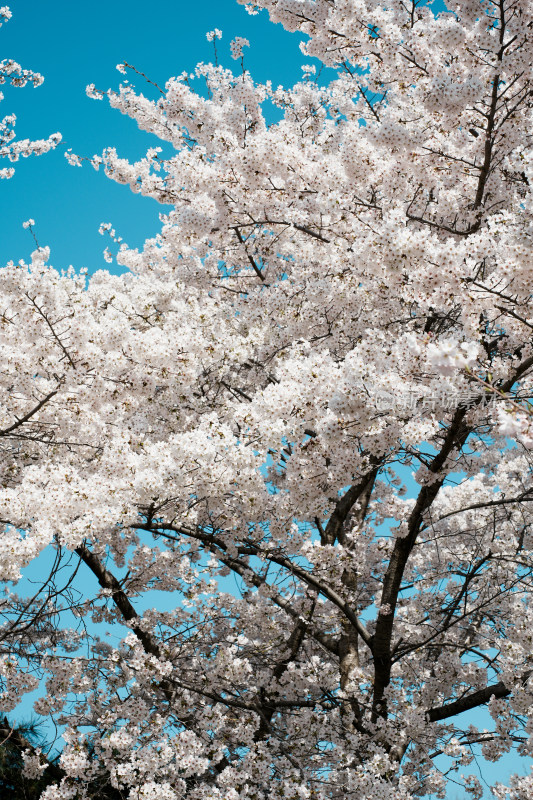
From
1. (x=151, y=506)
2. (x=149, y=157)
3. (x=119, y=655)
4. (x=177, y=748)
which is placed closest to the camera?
(x=151, y=506)

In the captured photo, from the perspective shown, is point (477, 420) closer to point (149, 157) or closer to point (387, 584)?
point (387, 584)

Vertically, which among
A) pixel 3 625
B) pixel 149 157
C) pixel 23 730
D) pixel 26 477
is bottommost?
pixel 23 730

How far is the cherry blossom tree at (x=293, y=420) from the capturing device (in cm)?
521

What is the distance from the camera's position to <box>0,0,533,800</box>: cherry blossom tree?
521 cm

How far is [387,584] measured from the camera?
6.99m

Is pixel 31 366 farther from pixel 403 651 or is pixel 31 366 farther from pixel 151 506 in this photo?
pixel 403 651

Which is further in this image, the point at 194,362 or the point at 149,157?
the point at 149,157

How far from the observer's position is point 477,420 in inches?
229

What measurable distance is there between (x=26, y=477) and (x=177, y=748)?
9.65 ft

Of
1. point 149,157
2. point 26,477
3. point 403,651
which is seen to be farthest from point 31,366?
point 403,651

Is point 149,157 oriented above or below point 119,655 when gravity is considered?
above

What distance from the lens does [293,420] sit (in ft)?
17.6

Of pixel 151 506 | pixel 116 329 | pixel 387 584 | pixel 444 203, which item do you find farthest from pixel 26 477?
pixel 444 203

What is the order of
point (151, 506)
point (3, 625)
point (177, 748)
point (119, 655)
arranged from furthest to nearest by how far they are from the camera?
point (119, 655) < point (3, 625) < point (177, 748) < point (151, 506)
